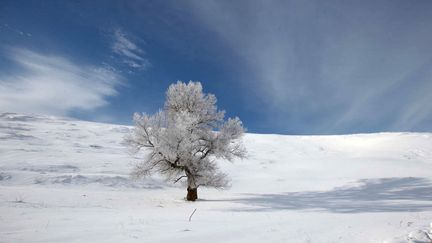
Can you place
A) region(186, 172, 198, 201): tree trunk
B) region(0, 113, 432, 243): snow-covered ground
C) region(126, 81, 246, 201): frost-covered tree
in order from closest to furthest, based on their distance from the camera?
region(0, 113, 432, 243): snow-covered ground
region(126, 81, 246, 201): frost-covered tree
region(186, 172, 198, 201): tree trunk

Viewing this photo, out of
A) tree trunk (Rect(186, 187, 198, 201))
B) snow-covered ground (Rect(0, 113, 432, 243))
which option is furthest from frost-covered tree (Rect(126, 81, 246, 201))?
snow-covered ground (Rect(0, 113, 432, 243))

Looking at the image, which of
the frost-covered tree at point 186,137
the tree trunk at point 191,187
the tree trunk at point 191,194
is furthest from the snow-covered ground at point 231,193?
the frost-covered tree at point 186,137

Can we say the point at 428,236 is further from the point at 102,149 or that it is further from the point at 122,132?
the point at 122,132

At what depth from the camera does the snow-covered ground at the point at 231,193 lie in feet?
28.7

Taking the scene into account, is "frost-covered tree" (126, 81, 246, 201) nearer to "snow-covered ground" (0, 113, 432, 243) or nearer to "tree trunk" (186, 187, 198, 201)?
"tree trunk" (186, 187, 198, 201)

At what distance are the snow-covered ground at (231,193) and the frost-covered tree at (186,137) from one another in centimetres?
213

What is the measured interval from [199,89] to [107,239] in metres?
15.1

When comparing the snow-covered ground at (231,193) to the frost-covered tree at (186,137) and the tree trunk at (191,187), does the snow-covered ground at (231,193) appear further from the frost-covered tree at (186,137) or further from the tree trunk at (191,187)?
the frost-covered tree at (186,137)

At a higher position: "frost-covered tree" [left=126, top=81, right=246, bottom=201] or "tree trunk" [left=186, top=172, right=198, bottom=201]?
"frost-covered tree" [left=126, top=81, right=246, bottom=201]

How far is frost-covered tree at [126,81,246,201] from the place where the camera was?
20047 mm

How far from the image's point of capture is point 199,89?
21.8 metres

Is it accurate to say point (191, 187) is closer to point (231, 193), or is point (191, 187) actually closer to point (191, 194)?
point (191, 194)

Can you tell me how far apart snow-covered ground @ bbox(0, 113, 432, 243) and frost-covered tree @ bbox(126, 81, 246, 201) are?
2135 millimetres

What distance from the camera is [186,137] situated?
20031mm
